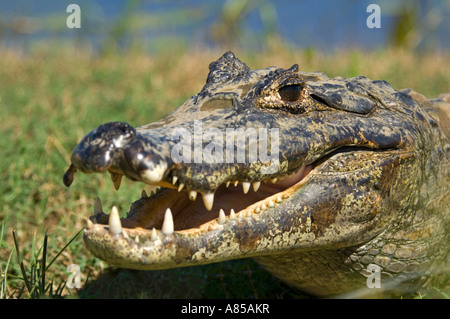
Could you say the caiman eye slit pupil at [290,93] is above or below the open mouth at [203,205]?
above

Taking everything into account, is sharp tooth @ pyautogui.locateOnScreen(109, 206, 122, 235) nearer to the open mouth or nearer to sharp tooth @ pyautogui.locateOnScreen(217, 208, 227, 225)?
the open mouth

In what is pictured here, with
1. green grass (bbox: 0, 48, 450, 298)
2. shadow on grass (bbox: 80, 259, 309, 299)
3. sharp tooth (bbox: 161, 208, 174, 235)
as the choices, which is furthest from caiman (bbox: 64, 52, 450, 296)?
green grass (bbox: 0, 48, 450, 298)

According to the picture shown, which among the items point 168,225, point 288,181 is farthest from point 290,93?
point 168,225

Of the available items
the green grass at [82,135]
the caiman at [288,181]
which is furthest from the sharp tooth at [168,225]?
the green grass at [82,135]

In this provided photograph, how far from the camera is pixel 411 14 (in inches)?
413

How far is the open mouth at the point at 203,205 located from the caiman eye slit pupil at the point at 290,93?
0.38m

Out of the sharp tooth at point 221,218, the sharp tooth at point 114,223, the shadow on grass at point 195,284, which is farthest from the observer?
the shadow on grass at point 195,284

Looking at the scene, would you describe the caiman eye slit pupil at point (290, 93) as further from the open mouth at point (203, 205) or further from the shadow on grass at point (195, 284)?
the shadow on grass at point (195, 284)

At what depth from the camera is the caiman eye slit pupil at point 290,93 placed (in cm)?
280

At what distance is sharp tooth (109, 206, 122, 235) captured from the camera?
84.7 inches

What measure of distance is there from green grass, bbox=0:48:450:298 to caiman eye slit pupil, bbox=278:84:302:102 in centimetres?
136

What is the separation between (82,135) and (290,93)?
2.85 metres
